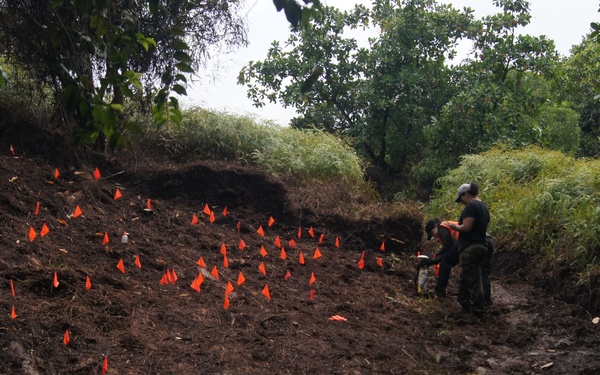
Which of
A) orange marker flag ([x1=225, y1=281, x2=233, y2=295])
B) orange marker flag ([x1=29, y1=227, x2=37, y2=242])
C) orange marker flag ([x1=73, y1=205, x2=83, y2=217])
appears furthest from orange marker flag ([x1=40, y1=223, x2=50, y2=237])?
orange marker flag ([x1=225, y1=281, x2=233, y2=295])

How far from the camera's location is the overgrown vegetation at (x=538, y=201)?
24.4ft

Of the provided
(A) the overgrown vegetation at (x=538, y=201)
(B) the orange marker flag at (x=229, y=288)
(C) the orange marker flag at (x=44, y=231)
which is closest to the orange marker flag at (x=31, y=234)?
(C) the orange marker flag at (x=44, y=231)

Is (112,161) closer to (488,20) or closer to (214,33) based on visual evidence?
(214,33)

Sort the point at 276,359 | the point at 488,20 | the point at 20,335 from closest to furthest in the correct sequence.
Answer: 1. the point at 20,335
2. the point at 276,359
3. the point at 488,20

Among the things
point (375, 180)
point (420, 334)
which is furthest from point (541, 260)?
point (375, 180)

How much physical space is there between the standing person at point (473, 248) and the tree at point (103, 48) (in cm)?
308

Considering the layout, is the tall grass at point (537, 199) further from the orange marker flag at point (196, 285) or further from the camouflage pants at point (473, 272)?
the orange marker flag at point (196, 285)

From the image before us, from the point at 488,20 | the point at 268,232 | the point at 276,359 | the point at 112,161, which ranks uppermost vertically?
the point at 488,20

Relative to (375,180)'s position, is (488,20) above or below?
above

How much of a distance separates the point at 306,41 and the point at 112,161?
529 cm

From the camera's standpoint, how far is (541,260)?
786 centimetres

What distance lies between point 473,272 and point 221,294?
2.52 metres

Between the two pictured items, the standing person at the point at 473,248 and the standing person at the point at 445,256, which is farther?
the standing person at the point at 445,256

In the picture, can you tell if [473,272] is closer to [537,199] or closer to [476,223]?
[476,223]
